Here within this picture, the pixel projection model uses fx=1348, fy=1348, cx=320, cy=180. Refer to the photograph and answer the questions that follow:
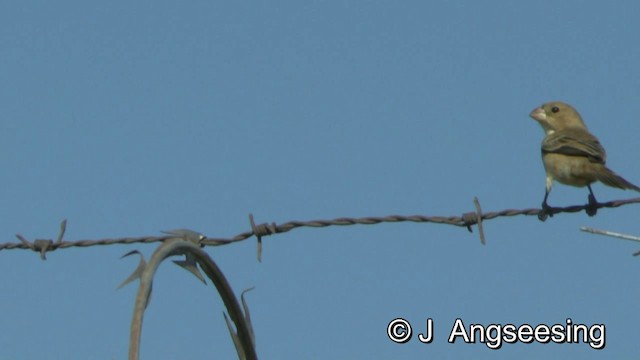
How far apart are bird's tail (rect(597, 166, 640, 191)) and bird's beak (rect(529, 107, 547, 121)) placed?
2174mm

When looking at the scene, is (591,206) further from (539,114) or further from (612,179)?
(539,114)

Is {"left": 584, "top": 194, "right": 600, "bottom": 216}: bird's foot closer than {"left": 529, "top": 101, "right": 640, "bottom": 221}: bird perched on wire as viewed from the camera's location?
Yes

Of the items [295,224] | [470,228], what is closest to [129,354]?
[295,224]

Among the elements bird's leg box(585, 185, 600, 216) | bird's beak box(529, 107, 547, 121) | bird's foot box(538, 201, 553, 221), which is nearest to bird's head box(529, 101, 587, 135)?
bird's beak box(529, 107, 547, 121)

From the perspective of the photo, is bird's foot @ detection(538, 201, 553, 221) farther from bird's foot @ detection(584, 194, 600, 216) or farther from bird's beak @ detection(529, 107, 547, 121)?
bird's beak @ detection(529, 107, 547, 121)

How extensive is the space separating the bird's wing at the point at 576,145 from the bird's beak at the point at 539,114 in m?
0.98

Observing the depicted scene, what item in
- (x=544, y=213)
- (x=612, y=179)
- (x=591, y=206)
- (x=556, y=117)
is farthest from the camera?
(x=556, y=117)

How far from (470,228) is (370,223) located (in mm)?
534

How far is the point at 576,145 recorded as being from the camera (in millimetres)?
10703

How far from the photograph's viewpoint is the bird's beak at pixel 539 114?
12.5m

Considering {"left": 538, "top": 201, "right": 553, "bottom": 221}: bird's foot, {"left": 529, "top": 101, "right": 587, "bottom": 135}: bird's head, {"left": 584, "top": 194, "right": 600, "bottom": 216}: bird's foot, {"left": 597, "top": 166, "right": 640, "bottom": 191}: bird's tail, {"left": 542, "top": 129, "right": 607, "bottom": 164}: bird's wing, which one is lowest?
{"left": 538, "top": 201, "right": 553, "bottom": 221}: bird's foot

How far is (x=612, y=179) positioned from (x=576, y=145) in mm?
691

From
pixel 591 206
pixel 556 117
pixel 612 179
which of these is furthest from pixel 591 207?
pixel 556 117

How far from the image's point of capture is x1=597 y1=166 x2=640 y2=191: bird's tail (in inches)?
390
